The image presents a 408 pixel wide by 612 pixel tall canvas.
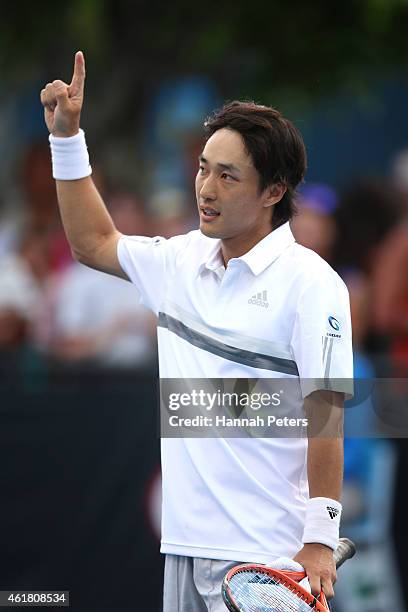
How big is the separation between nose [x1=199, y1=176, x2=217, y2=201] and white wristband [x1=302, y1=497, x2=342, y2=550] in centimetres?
101

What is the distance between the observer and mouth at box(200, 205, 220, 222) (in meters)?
4.08

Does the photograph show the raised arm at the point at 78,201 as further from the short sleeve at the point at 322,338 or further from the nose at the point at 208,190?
the short sleeve at the point at 322,338

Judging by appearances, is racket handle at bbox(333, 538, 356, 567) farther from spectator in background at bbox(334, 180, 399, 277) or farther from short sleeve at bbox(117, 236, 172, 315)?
spectator in background at bbox(334, 180, 399, 277)

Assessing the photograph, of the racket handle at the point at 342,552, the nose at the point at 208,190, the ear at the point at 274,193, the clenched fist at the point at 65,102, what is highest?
the clenched fist at the point at 65,102

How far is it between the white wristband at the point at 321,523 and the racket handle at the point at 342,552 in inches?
3.8

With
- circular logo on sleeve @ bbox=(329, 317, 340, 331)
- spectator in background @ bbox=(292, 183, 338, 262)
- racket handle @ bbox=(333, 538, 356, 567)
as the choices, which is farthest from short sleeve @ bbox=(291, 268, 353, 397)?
spectator in background @ bbox=(292, 183, 338, 262)

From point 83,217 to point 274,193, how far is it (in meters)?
0.70

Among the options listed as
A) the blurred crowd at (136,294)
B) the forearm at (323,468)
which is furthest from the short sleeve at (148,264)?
the blurred crowd at (136,294)

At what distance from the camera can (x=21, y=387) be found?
6.96 meters

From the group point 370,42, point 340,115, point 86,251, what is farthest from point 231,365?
point 340,115

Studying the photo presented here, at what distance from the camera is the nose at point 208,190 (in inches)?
160

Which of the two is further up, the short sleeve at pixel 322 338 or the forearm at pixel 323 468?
the short sleeve at pixel 322 338

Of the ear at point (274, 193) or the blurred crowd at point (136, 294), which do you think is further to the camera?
the blurred crowd at point (136, 294)

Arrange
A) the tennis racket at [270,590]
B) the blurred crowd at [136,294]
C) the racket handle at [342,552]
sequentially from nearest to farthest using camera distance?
the tennis racket at [270,590], the racket handle at [342,552], the blurred crowd at [136,294]
